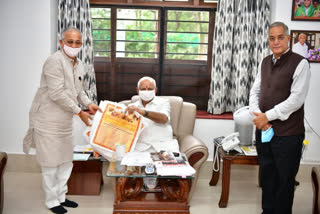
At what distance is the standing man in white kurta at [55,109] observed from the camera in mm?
2643

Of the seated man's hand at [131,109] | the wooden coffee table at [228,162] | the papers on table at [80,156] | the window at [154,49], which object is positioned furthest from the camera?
the window at [154,49]

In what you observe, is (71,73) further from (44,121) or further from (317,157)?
(317,157)

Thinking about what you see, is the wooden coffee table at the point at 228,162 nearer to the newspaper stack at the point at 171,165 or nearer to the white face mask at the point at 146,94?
the newspaper stack at the point at 171,165

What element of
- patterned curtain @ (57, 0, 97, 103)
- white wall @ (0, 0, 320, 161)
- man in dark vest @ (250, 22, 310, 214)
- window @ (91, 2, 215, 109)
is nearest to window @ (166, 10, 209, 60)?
window @ (91, 2, 215, 109)

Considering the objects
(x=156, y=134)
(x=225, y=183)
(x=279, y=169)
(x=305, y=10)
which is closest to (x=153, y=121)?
(x=156, y=134)

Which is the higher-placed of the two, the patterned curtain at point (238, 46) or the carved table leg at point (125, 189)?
the patterned curtain at point (238, 46)

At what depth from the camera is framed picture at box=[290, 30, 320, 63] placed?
356 cm

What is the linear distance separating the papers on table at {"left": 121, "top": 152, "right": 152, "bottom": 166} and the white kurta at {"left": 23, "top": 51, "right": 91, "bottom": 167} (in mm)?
574

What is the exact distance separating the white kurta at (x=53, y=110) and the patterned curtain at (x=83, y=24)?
3.57ft

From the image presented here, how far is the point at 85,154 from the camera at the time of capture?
326cm

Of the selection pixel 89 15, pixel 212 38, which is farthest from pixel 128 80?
pixel 212 38

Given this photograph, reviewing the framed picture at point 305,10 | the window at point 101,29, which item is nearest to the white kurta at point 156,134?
the window at point 101,29

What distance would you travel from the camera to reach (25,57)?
3.61 m

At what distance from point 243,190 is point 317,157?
38.9 inches
